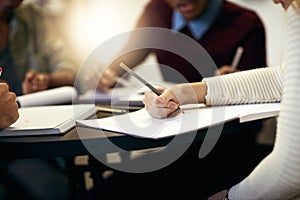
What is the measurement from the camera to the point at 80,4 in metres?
2.35

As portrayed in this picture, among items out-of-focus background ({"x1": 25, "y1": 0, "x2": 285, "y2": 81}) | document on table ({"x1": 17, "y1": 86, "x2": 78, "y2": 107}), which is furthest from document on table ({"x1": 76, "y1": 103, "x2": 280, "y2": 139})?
out-of-focus background ({"x1": 25, "y1": 0, "x2": 285, "y2": 81})

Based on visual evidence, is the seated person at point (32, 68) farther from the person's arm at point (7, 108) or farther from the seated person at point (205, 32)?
the person's arm at point (7, 108)

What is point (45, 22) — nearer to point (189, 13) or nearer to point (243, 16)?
point (189, 13)

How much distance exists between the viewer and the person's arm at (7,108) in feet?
2.22

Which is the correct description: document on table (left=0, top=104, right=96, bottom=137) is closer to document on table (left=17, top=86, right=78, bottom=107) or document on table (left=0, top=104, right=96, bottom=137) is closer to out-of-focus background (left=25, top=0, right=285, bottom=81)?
document on table (left=17, top=86, right=78, bottom=107)

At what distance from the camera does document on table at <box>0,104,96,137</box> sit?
2.14 feet

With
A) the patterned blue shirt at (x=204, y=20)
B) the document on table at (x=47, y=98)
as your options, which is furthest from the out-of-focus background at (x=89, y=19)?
the document on table at (x=47, y=98)

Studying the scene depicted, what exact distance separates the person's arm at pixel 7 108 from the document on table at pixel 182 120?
4.7 inches

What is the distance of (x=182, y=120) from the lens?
27.1 inches

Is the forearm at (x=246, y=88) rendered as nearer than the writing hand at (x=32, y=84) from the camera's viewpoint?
Yes

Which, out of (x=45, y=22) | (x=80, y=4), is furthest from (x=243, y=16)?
(x=80, y=4)

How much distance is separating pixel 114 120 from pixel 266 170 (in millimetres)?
300

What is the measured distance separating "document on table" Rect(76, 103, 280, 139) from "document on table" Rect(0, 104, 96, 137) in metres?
0.04

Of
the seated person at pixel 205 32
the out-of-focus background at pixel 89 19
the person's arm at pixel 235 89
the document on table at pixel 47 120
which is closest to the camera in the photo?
the document on table at pixel 47 120
